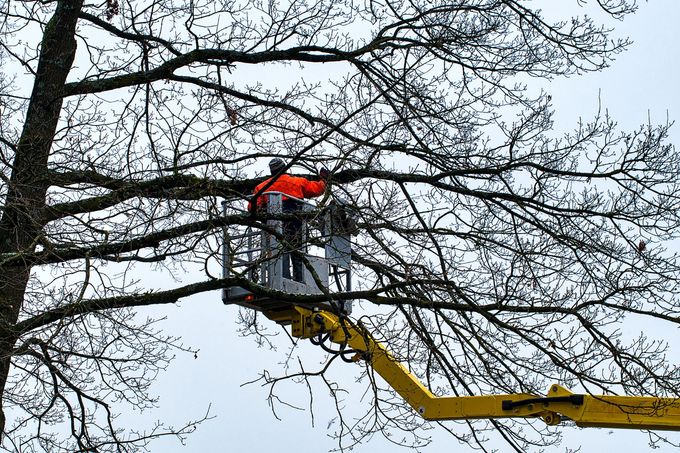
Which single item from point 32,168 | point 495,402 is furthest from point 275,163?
point 495,402

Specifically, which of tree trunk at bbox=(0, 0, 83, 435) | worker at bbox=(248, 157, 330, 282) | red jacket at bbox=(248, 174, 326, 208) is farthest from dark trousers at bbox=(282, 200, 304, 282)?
tree trunk at bbox=(0, 0, 83, 435)

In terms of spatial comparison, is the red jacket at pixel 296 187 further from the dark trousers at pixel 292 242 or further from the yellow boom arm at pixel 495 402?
the yellow boom arm at pixel 495 402

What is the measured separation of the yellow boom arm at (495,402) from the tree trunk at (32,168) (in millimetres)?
2864

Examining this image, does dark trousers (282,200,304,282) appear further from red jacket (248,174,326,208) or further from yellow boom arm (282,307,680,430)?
yellow boom arm (282,307,680,430)

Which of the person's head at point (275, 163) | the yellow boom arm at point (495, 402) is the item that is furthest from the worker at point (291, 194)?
the yellow boom arm at point (495, 402)

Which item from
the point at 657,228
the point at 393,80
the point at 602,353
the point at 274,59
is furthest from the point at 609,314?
the point at 274,59

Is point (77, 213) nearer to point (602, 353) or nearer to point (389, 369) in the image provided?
point (389, 369)

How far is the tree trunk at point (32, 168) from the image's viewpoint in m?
11.3

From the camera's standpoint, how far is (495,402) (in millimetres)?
13023

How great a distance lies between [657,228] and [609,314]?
142cm

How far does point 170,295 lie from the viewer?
1217 cm

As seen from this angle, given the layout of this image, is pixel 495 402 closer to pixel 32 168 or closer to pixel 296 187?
pixel 296 187

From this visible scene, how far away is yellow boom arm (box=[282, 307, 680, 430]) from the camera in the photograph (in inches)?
472

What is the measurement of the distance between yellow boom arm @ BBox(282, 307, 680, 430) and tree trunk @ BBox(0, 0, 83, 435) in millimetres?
2864
